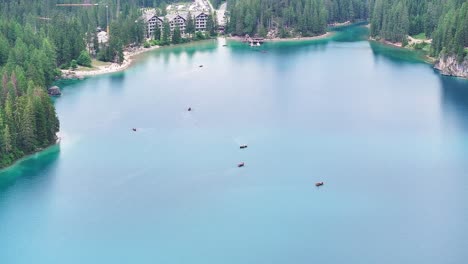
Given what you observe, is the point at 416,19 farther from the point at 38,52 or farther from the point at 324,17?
the point at 38,52

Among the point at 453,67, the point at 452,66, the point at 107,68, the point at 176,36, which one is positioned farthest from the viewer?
the point at 176,36

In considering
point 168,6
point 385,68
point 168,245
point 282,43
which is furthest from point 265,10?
point 168,245

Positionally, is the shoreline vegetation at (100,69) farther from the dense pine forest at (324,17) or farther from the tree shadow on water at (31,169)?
the tree shadow on water at (31,169)

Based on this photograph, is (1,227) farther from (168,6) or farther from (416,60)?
(168,6)

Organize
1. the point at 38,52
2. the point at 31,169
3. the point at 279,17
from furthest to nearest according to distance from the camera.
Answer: the point at 279,17 < the point at 38,52 < the point at 31,169

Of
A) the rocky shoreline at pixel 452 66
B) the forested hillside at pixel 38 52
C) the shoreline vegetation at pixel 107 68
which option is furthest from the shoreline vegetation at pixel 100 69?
the rocky shoreline at pixel 452 66

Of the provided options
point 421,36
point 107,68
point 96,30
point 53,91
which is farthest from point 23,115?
point 421,36

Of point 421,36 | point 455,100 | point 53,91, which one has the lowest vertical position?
point 455,100
